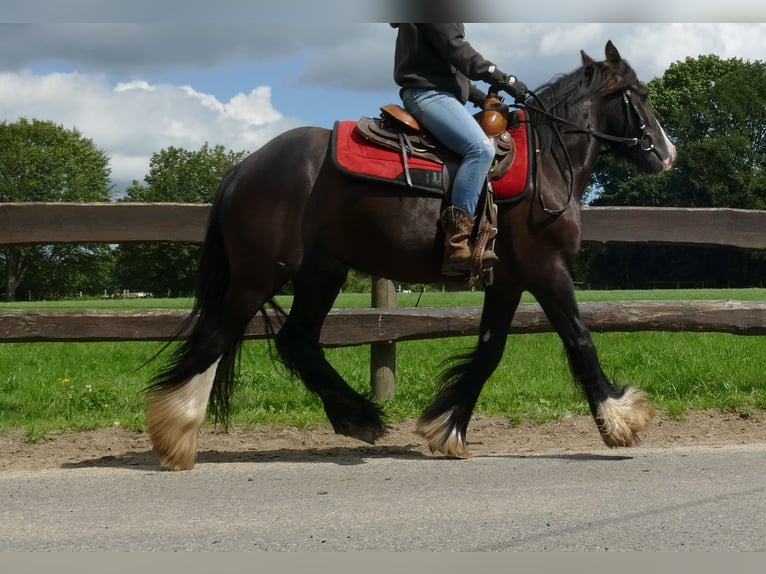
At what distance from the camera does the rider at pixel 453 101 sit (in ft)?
17.9

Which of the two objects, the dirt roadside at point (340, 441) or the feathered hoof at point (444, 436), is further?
the dirt roadside at point (340, 441)

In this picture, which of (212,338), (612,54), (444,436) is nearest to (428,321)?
(444,436)

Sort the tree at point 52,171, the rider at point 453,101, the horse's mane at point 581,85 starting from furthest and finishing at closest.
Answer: the tree at point 52,171
the horse's mane at point 581,85
the rider at point 453,101

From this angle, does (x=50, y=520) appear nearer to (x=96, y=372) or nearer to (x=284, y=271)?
(x=284, y=271)

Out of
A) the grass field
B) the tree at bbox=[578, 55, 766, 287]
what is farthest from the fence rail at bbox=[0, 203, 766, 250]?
the tree at bbox=[578, 55, 766, 287]

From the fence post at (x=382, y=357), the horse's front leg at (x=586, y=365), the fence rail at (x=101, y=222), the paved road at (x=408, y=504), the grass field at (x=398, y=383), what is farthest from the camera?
the fence post at (x=382, y=357)

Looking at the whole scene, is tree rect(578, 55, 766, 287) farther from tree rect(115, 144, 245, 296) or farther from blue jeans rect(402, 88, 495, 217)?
blue jeans rect(402, 88, 495, 217)

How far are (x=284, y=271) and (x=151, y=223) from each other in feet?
6.14

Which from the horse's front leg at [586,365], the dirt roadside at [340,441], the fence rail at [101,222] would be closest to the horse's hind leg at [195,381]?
the dirt roadside at [340,441]

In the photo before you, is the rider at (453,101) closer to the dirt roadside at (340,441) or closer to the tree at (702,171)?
the dirt roadside at (340,441)

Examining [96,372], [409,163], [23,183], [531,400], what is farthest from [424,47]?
[23,183]

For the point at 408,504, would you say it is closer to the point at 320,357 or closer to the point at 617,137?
the point at 320,357

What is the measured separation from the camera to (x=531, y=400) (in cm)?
798

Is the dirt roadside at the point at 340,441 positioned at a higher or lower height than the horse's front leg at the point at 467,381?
lower
